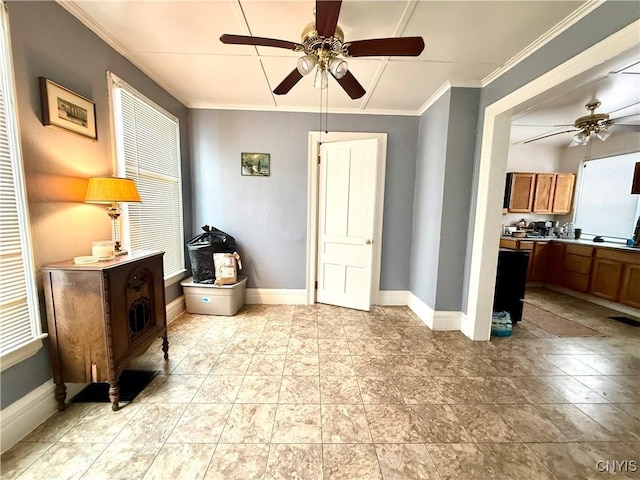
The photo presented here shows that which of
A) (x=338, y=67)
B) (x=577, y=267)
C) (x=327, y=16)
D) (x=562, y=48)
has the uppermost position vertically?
(x=562, y=48)

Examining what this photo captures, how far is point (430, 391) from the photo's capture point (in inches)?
72.8

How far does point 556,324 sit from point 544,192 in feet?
9.19

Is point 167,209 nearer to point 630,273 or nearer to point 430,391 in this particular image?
point 430,391

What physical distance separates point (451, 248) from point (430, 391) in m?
1.49

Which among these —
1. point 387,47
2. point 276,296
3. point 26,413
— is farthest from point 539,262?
point 26,413

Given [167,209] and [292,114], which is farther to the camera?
[292,114]

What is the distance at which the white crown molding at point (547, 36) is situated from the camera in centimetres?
154

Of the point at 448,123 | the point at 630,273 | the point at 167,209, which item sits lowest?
the point at 630,273

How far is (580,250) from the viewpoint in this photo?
13.0 ft

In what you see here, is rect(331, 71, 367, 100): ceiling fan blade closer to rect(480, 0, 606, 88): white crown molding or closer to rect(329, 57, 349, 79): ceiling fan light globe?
rect(329, 57, 349, 79): ceiling fan light globe

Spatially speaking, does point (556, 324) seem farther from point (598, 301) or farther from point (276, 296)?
point (276, 296)

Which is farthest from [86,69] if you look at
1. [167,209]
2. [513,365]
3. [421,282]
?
[513,365]

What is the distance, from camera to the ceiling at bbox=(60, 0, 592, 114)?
161 cm

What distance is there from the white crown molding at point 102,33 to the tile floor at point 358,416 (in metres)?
2.57
